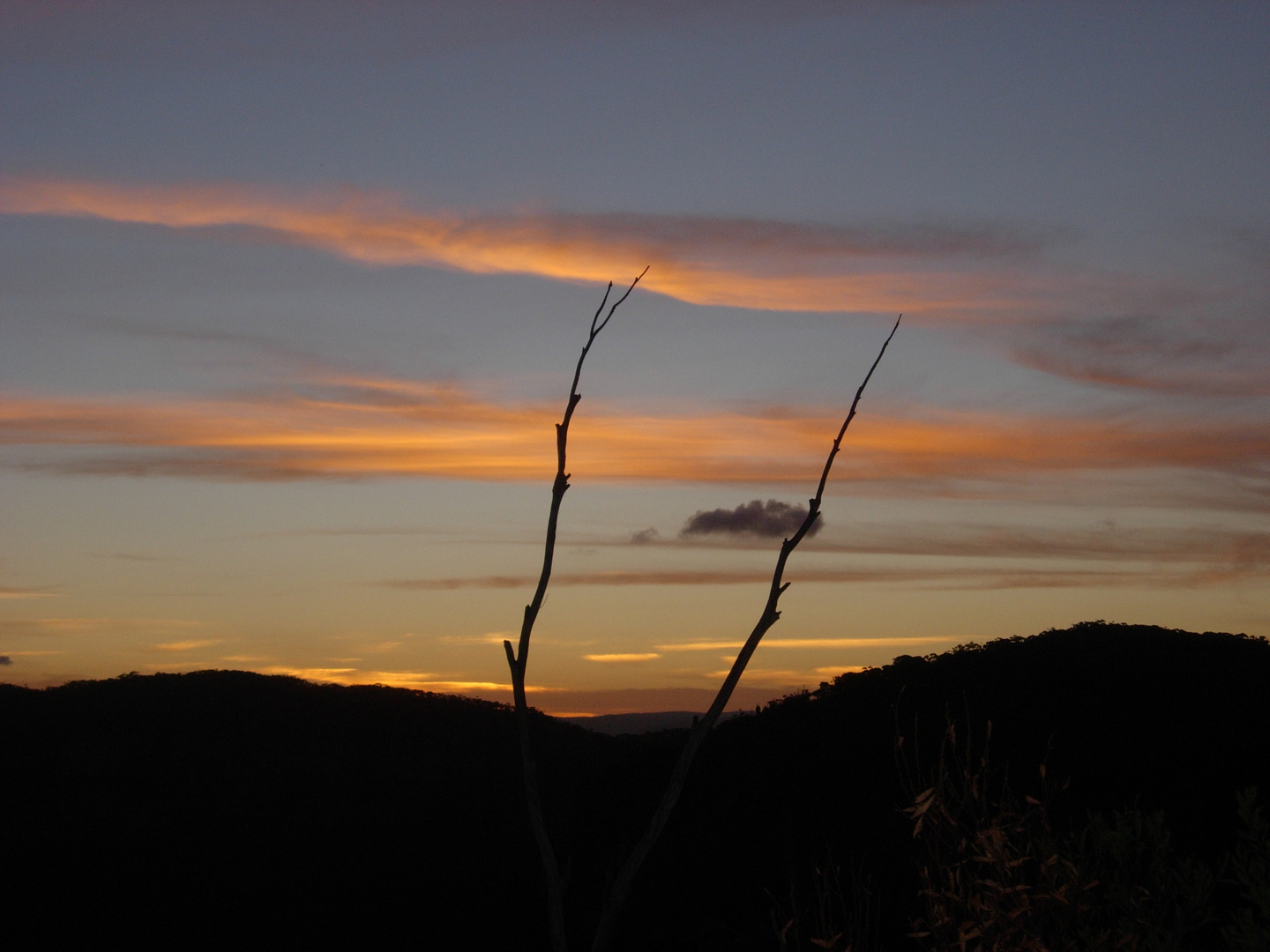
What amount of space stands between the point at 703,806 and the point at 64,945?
17.4m

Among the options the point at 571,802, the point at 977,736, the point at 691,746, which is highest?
the point at 691,746

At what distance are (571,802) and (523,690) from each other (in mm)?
37869

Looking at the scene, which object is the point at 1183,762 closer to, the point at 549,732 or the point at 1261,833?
the point at 1261,833

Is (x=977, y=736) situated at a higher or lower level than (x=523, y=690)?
lower

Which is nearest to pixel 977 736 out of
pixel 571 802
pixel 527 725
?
pixel 571 802

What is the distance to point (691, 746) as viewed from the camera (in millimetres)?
3238

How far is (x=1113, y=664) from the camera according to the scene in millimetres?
29719

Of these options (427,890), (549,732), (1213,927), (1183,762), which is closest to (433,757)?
(549,732)

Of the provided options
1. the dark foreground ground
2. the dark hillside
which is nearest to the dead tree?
the dark foreground ground

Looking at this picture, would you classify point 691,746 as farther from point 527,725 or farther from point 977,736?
point 977,736

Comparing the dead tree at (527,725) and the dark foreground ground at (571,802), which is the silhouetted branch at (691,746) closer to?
the dead tree at (527,725)

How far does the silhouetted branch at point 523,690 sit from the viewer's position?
3.39 m

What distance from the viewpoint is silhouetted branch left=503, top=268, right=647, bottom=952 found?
339cm

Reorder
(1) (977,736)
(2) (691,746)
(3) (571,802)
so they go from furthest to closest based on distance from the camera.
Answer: (3) (571,802) < (1) (977,736) < (2) (691,746)
